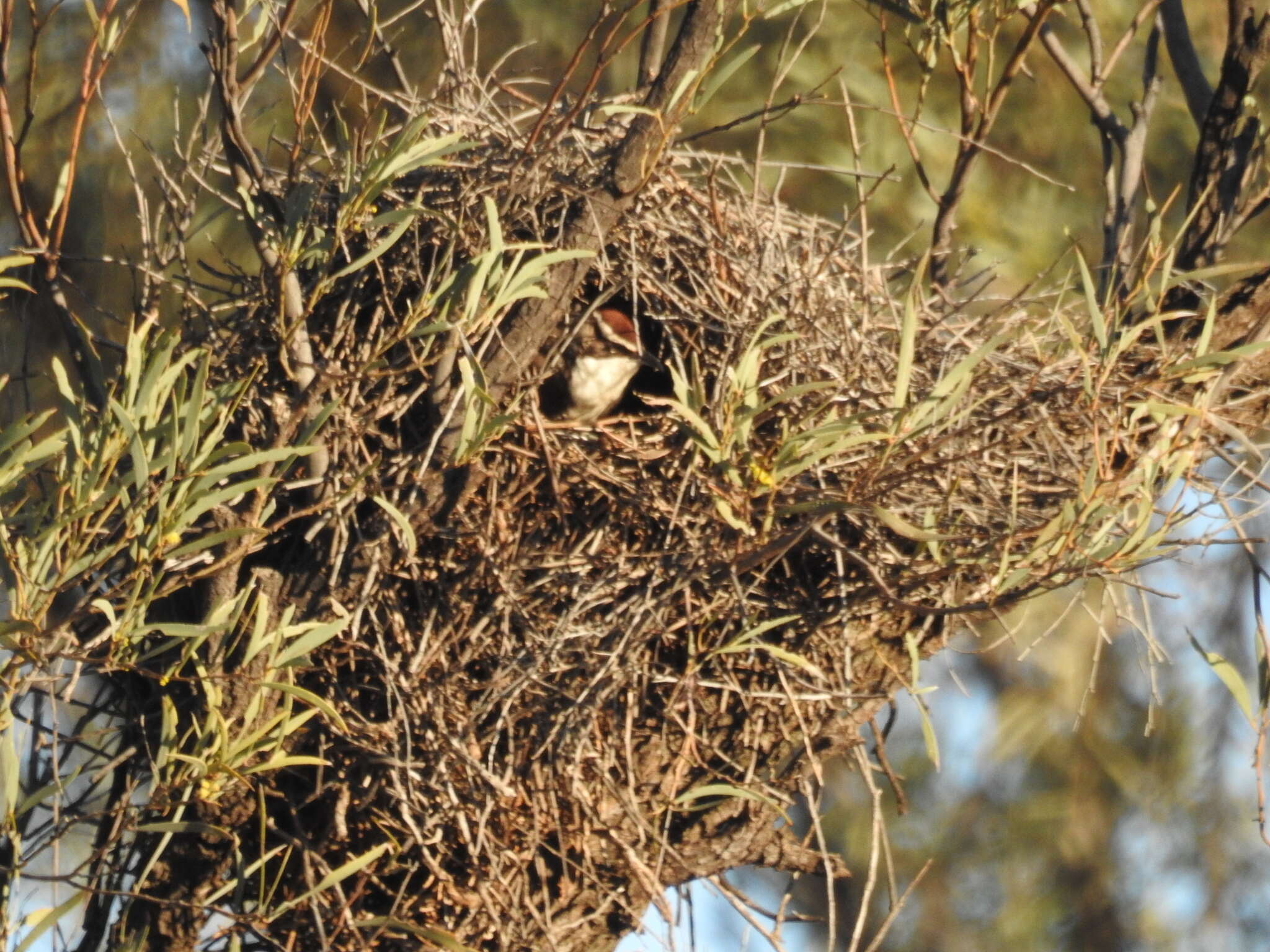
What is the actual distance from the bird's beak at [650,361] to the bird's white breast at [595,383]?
0.06ft

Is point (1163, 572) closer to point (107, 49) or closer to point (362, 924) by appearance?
point (362, 924)

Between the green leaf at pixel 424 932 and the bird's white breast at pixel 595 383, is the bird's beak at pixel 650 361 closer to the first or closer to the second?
the bird's white breast at pixel 595 383

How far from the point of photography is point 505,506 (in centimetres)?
147

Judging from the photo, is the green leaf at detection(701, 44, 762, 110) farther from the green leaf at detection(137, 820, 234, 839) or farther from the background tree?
the green leaf at detection(137, 820, 234, 839)

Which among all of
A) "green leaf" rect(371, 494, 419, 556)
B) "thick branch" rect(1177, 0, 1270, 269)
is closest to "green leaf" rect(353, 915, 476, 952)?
"green leaf" rect(371, 494, 419, 556)

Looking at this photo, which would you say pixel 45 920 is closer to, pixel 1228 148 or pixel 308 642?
pixel 308 642

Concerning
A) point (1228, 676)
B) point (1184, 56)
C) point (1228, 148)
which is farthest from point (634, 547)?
point (1184, 56)

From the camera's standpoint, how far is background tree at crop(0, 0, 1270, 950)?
4.06 ft

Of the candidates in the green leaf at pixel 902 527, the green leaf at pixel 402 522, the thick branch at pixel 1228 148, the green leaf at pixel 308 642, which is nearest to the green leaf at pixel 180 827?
the green leaf at pixel 308 642

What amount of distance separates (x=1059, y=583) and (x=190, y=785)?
841 millimetres

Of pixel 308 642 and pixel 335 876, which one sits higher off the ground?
pixel 308 642

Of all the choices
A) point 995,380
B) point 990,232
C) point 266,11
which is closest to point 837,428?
point 995,380

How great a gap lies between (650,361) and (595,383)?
7cm

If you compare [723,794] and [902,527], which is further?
[723,794]
